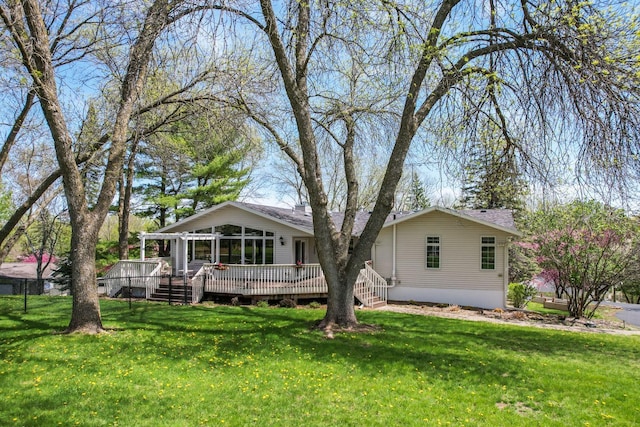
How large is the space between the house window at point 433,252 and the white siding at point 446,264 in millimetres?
162

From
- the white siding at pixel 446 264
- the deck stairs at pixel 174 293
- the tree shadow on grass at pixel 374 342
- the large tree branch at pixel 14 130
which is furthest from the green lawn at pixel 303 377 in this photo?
the white siding at pixel 446 264

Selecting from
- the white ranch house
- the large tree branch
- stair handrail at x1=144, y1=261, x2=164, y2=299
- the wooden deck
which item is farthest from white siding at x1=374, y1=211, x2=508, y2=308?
the large tree branch

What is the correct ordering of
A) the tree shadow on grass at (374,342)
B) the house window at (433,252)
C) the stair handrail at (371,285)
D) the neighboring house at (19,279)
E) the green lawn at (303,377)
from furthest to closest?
the neighboring house at (19,279) < the house window at (433,252) < the stair handrail at (371,285) < the tree shadow on grass at (374,342) < the green lawn at (303,377)

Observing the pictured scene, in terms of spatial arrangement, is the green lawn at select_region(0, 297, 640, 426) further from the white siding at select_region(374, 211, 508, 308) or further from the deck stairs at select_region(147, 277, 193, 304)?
the white siding at select_region(374, 211, 508, 308)

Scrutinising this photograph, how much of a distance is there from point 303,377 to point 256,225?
43.1ft

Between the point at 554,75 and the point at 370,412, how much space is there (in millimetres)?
6332

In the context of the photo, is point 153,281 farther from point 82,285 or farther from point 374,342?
point 374,342

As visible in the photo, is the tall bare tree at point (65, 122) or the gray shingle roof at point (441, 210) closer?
the tall bare tree at point (65, 122)

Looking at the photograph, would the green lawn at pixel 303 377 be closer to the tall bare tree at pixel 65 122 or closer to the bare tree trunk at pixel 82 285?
the bare tree trunk at pixel 82 285

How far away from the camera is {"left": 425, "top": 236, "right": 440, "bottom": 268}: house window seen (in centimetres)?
1727

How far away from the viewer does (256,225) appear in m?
A: 18.8

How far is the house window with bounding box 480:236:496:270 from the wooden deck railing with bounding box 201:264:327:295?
6.33 metres

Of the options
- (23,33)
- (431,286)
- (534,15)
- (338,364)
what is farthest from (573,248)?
(23,33)

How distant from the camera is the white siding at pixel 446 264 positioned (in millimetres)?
16391
